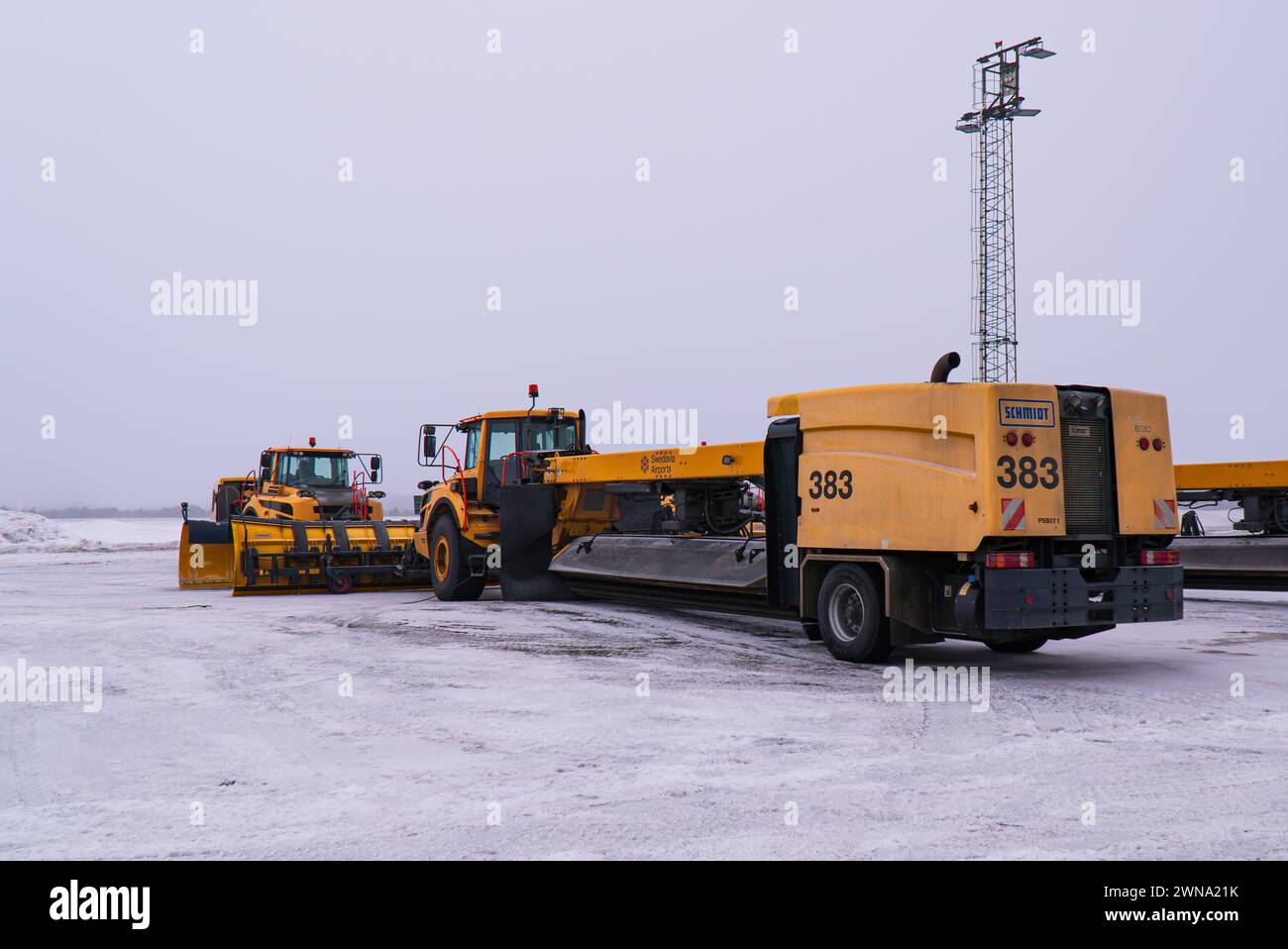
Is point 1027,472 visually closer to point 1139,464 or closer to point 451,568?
point 1139,464

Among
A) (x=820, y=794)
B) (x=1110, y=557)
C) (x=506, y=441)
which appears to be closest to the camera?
(x=820, y=794)

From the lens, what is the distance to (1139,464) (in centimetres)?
941

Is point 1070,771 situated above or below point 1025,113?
below

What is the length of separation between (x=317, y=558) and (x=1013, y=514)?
1253 centimetres

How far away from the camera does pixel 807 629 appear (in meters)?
10.5

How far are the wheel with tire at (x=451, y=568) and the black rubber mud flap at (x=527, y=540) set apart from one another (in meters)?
0.59

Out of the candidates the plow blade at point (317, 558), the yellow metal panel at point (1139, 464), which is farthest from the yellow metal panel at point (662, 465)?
the plow blade at point (317, 558)

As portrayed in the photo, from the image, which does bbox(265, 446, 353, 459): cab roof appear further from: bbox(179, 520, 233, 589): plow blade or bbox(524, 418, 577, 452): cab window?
bbox(524, 418, 577, 452): cab window

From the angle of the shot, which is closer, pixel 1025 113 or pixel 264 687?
pixel 264 687

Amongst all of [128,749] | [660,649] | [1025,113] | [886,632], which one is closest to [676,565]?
[660,649]

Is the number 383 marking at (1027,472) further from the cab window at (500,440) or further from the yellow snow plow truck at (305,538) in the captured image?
the yellow snow plow truck at (305,538)

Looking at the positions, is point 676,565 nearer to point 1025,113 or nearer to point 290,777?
point 290,777
